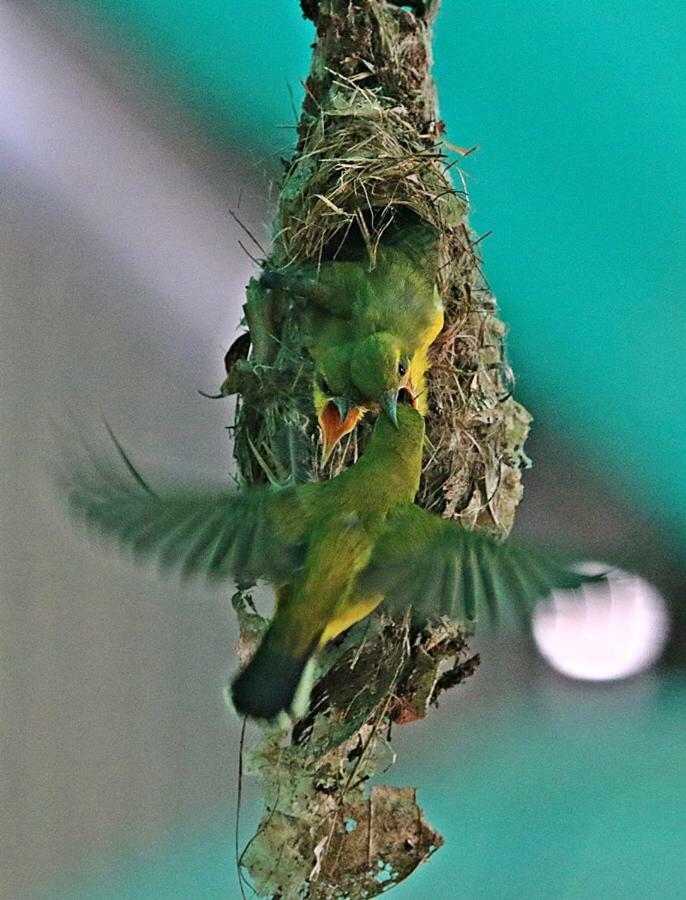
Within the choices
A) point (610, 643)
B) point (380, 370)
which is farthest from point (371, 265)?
point (610, 643)

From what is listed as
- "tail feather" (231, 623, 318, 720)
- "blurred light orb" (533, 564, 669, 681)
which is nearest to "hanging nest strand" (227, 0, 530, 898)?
"tail feather" (231, 623, 318, 720)

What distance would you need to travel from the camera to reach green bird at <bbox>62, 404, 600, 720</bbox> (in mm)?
847

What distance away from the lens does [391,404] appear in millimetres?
961

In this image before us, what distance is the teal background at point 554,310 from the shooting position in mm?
1355

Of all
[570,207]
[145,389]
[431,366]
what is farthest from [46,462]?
[570,207]

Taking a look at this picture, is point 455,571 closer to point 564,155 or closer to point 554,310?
point 554,310

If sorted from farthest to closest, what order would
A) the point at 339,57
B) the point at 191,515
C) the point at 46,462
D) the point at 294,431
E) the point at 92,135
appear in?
the point at 92,135
the point at 46,462
the point at 339,57
the point at 294,431
the point at 191,515

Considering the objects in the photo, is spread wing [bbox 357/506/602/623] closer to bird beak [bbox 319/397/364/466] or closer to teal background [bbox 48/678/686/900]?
bird beak [bbox 319/397/364/466]

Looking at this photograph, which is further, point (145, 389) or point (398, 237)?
point (145, 389)

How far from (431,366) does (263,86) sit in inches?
29.1

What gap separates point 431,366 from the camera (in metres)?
1.11

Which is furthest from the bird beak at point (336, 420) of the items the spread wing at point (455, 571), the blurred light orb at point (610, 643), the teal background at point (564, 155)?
the teal background at point (564, 155)

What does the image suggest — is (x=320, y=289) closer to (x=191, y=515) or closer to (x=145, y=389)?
(x=191, y=515)

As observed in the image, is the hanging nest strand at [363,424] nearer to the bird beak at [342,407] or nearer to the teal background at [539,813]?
the bird beak at [342,407]
